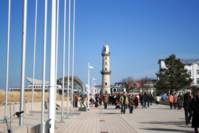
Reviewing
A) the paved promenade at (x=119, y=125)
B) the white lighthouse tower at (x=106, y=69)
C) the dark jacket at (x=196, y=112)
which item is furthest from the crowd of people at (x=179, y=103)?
the white lighthouse tower at (x=106, y=69)

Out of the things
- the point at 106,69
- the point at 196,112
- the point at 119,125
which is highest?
the point at 106,69

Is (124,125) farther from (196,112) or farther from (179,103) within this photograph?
(179,103)

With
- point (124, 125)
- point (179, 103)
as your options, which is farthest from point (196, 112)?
point (179, 103)

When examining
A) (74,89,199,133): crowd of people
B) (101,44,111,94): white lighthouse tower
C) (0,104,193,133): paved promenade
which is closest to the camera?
(74,89,199,133): crowd of people

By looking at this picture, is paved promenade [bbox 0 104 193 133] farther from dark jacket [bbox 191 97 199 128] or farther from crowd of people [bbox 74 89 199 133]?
dark jacket [bbox 191 97 199 128]

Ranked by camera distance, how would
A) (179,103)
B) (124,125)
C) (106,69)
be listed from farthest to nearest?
1. (106,69)
2. (179,103)
3. (124,125)

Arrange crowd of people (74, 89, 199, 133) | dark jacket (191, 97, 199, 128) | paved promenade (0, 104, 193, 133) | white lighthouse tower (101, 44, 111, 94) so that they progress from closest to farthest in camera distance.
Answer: dark jacket (191, 97, 199, 128) < crowd of people (74, 89, 199, 133) < paved promenade (0, 104, 193, 133) < white lighthouse tower (101, 44, 111, 94)

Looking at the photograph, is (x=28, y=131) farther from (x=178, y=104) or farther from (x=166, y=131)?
(x=178, y=104)

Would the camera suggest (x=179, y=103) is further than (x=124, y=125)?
Yes

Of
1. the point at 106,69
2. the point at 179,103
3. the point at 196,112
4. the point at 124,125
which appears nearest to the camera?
the point at 196,112

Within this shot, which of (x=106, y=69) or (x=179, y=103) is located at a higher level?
(x=106, y=69)

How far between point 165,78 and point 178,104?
168 feet

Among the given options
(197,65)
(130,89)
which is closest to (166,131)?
(197,65)

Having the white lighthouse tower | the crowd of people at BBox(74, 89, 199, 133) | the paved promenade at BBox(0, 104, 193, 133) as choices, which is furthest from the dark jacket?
Answer: the white lighthouse tower
